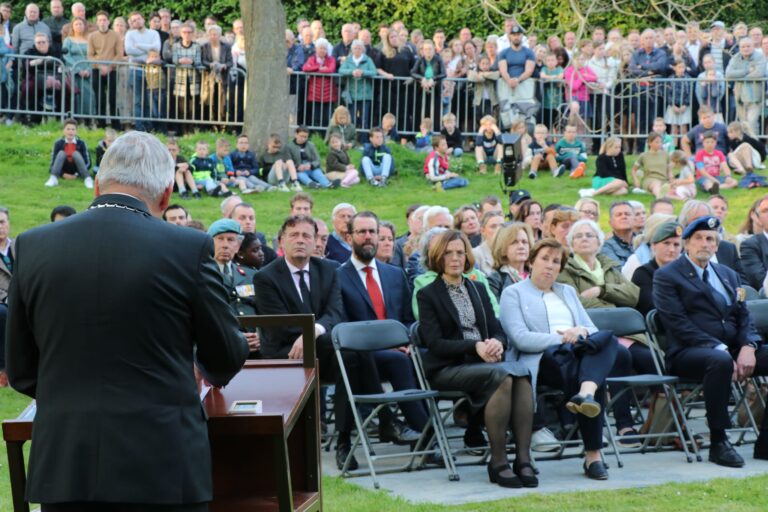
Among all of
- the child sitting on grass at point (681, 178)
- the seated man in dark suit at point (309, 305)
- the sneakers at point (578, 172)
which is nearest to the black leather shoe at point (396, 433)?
the seated man in dark suit at point (309, 305)

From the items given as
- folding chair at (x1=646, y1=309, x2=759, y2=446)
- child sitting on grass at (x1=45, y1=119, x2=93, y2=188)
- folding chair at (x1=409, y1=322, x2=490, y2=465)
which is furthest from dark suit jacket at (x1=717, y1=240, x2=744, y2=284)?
child sitting on grass at (x1=45, y1=119, x2=93, y2=188)

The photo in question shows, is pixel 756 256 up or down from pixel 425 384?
up

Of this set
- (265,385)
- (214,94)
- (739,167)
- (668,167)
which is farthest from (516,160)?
(265,385)

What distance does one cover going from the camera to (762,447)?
8734mm

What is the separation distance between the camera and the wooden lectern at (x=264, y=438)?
394cm

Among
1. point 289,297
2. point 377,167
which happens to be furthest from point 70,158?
point 289,297

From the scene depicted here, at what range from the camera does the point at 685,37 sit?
2267 cm

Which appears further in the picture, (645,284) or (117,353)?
(645,284)

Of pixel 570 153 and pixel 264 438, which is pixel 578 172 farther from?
pixel 264 438

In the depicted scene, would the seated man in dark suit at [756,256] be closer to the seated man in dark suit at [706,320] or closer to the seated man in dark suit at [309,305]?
the seated man in dark suit at [706,320]

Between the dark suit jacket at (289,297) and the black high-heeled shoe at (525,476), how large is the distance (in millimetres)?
1634

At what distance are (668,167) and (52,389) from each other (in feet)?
55.8

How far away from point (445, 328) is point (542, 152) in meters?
13.3

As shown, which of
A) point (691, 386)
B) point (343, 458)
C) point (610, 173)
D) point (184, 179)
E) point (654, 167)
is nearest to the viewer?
point (343, 458)
